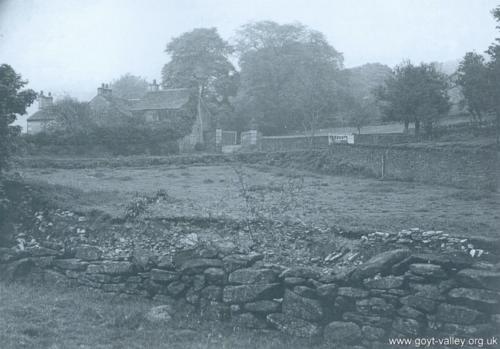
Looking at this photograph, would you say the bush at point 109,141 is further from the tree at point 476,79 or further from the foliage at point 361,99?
the tree at point 476,79

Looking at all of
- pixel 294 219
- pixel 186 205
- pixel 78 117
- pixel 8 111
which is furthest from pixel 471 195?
pixel 78 117

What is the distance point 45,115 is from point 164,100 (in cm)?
1174

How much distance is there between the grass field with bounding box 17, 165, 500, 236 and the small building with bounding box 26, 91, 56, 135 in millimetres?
20692

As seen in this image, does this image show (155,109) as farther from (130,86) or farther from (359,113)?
(130,86)

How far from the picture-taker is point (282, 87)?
36.5 metres

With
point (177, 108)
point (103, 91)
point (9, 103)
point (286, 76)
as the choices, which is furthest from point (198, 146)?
point (9, 103)

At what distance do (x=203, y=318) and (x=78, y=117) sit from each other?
3474cm

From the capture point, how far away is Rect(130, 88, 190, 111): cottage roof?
4709 cm

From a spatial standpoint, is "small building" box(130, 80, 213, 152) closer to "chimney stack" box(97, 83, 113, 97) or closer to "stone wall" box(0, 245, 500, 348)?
"chimney stack" box(97, 83, 113, 97)

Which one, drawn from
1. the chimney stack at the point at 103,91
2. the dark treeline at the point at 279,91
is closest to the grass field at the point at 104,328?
the dark treeline at the point at 279,91

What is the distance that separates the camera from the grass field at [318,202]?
37.1ft

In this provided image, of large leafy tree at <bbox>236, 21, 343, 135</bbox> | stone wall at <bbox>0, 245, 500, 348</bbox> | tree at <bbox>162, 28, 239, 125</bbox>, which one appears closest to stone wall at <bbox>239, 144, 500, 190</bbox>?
large leafy tree at <bbox>236, 21, 343, 135</bbox>

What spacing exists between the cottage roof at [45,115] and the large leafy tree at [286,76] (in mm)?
15914

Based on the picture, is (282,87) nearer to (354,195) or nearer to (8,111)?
(354,195)
